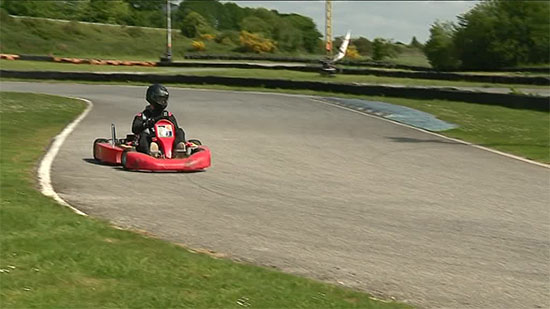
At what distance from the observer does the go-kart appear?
10562 mm

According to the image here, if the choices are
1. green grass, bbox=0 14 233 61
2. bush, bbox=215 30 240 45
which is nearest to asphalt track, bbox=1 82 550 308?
green grass, bbox=0 14 233 61

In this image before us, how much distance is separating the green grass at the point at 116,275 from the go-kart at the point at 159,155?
3158 millimetres

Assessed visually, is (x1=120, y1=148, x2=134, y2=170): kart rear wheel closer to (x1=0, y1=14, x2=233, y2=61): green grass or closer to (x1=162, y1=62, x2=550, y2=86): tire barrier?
(x1=162, y1=62, x2=550, y2=86): tire barrier

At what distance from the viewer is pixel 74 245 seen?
6113mm

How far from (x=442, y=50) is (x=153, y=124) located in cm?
5689

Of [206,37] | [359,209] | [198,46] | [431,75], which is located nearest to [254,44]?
[206,37]

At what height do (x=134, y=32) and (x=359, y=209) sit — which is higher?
(x=134, y=32)

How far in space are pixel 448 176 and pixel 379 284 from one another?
18.6 feet

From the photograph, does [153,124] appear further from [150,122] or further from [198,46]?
[198,46]

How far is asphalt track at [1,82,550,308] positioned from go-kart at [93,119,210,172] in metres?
0.18

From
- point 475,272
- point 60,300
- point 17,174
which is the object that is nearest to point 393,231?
point 475,272

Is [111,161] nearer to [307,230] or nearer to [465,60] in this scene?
[307,230]

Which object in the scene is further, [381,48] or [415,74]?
[381,48]

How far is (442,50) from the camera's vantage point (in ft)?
215
